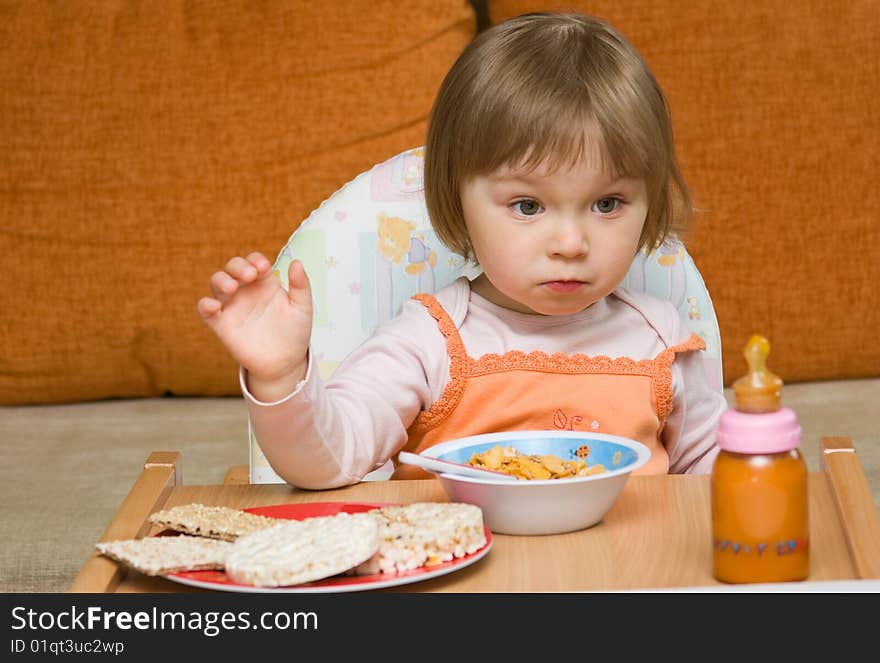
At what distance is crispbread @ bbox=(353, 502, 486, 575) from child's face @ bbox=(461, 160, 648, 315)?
0.32 m

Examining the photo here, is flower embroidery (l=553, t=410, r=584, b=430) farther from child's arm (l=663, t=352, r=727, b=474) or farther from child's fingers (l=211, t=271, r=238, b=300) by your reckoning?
child's fingers (l=211, t=271, r=238, b=300)

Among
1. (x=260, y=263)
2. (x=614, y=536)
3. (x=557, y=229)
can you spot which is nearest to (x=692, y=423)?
(x=557, y=229)

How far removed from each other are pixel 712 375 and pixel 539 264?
15.7 inches

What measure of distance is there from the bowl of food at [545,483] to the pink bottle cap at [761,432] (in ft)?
0.48

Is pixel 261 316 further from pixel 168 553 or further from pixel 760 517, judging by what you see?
pixel 760 517

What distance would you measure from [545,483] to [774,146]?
141 centimetres

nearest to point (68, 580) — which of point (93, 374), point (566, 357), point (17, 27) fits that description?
point (93, 374)

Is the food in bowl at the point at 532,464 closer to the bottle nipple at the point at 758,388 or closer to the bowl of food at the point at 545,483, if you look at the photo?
the bowl of food at the point at 545,483

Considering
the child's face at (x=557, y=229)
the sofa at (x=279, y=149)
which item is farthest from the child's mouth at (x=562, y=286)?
the sofa at (x=279, y=149)

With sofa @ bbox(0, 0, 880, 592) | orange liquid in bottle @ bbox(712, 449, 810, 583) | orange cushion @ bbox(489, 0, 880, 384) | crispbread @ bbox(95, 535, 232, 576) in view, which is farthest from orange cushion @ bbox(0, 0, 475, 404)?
orange liquid in bottle @ bbox(712, 449, 810, 583)

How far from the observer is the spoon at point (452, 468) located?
33.9 inches

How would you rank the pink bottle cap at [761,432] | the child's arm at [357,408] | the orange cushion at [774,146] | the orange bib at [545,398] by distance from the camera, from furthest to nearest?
the orange cushion at [774,146] → the orange bib at [545,398] → the child's arm at [357,408] → the pink bottle cap at [761,432]

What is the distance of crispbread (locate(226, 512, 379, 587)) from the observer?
2.38ft
